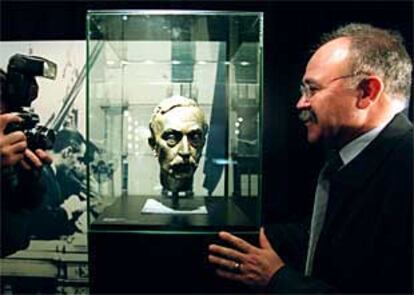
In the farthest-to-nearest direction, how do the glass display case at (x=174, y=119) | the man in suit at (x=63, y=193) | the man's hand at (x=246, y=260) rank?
the man in suit at (x=63, y=193) < the glass display case at (x=174, y=119) < the man's hand at (x=246, y=260)

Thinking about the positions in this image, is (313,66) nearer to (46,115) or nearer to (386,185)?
(386,185)

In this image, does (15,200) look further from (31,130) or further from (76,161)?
(76,161)

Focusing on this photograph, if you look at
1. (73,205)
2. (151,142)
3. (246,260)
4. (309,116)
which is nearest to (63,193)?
(73,205)

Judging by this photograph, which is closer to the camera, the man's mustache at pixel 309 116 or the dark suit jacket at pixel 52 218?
the man's mustache at pixel 309 116

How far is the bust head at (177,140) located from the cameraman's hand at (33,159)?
389mm

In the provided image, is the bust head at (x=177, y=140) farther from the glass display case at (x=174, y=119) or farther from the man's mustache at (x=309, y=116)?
the man's mustache at (x=309, y=116)

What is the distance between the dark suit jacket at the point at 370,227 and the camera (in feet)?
3.85

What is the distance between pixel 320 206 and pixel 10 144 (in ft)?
2.57

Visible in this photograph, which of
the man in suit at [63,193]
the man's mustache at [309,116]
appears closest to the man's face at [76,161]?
the man in suit at [63,193]

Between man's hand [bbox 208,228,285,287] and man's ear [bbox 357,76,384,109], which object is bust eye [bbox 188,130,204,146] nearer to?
man's hand [bbox 208,228,285,287]

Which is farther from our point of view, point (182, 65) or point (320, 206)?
point (182, 65)

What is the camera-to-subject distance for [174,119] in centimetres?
175

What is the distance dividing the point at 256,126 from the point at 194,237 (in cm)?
36

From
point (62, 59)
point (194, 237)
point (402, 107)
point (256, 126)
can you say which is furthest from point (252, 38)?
point (62, 59)
